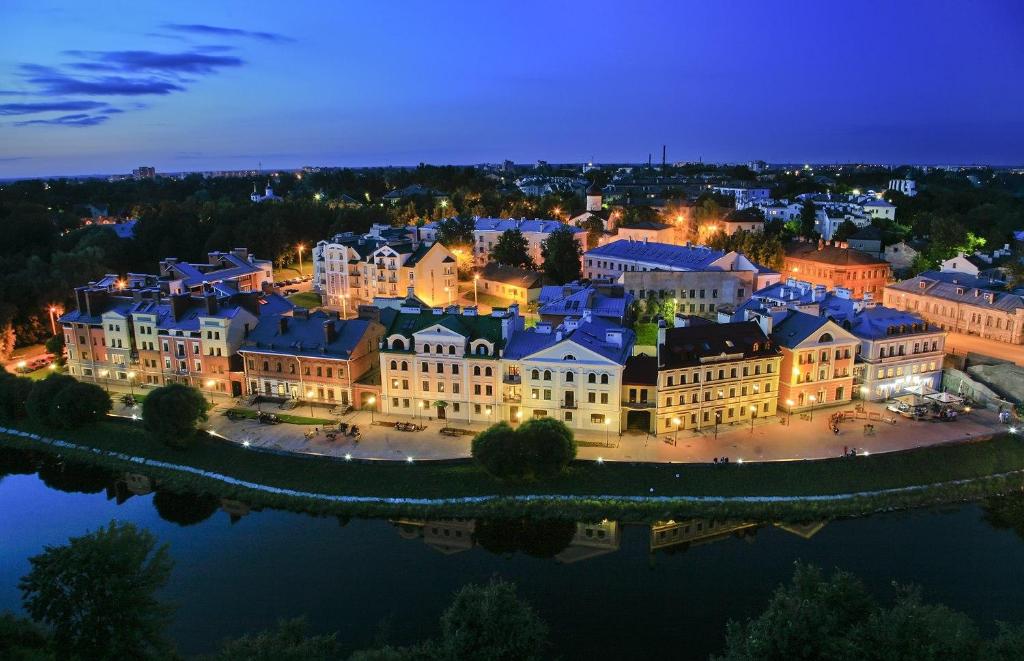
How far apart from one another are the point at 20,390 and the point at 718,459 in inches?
1632

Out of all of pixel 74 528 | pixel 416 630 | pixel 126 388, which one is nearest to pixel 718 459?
pixel 416 630

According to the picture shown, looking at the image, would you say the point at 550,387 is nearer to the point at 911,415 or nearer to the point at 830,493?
the point at 830,493

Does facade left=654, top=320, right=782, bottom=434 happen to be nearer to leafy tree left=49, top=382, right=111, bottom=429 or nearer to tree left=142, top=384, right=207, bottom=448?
tree left=142, top=384, right=207, bottom=448

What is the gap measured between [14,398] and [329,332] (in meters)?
19.9

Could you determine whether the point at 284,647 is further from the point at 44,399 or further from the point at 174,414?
the point at 44,399

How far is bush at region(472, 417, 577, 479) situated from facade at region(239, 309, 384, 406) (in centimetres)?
1263

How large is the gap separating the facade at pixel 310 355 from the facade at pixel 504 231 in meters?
39.9

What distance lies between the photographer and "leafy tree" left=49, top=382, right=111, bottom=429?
4184 centimetres

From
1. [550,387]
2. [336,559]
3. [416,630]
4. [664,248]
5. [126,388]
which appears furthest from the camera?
[664,248]

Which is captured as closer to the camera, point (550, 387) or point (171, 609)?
point (171, 609)

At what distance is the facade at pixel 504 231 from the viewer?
84750 mm

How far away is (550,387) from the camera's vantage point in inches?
1564

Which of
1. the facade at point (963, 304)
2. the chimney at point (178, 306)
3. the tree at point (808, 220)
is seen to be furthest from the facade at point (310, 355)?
the tree at point (808, 220)

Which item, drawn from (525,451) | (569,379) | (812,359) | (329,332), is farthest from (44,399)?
(812,359)
